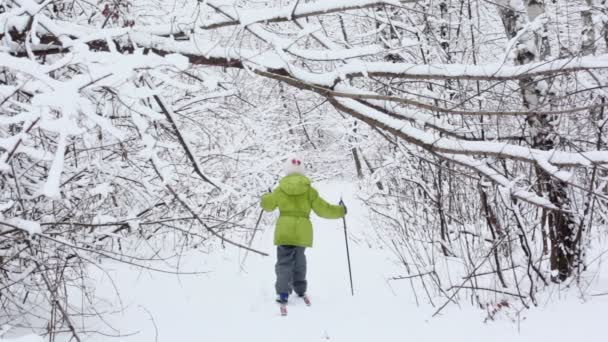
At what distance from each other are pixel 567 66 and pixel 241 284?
4341 mm

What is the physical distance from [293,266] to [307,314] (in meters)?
0.66

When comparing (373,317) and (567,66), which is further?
(373,317)

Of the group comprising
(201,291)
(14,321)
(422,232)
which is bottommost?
(14,321)

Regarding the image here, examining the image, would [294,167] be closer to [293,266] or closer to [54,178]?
[293,266]

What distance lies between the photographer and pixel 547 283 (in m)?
4.24

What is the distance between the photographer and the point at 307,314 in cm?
481

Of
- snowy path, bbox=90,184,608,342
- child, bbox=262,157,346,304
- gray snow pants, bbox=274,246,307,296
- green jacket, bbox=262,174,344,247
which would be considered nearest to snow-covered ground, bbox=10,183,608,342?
snowy path, bbox=90,184,608,342

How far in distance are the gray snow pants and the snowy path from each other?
196 mm

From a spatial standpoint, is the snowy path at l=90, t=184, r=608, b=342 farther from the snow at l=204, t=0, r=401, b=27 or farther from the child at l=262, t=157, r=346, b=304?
the snow at l=204, t=0, r=401, b=27

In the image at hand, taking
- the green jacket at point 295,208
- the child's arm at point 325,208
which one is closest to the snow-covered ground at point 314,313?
the green jacket at point 295,208

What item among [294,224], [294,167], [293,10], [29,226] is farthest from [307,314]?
[293,10]

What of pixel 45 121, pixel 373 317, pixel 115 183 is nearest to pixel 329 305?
pixel 373 317

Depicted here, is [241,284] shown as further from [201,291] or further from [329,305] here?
[329,305]

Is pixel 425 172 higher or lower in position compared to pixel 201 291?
higher
